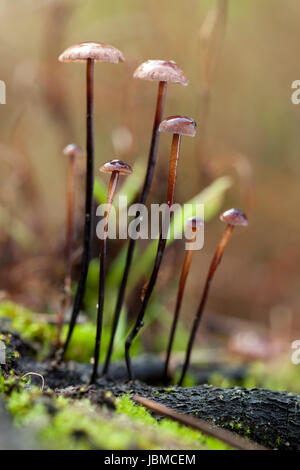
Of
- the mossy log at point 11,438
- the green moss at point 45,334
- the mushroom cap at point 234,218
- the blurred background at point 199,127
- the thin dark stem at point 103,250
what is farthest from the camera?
the blurred background at point 199,127

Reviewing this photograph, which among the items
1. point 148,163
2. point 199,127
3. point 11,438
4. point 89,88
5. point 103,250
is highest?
point 199,127

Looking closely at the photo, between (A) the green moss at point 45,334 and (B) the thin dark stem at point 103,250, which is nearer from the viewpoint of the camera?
(B) the thin dark stem at point 103,250

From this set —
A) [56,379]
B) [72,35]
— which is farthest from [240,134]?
[56,379]

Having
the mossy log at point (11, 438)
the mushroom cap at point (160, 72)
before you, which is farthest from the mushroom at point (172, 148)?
the mossy log at point (11, 438)

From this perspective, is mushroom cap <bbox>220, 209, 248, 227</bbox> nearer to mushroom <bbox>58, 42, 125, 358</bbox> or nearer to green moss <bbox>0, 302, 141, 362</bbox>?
mushroom <bbox>58, 42, 125, 358</bbox>

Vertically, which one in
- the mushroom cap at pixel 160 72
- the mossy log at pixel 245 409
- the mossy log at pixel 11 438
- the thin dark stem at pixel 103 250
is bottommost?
the mossy log at pixel 245 409

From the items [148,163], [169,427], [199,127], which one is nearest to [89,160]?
[148,163]

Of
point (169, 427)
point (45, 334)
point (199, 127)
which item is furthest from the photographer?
point (199, 127)

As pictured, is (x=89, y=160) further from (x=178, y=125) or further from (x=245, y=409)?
(x=245, y=409)

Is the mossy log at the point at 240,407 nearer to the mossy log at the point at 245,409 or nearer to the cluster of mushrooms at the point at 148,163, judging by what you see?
the mossy log at the point at 245,409
